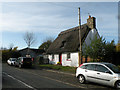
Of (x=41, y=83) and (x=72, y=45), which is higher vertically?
(x=72, y=45)

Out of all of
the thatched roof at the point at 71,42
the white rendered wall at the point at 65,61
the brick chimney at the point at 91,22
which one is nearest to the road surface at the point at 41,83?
the thatched roof at the point at 71,42

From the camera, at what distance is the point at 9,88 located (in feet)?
27.2

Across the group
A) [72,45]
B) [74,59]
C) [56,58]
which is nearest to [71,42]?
[72,45]

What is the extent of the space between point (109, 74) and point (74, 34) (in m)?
17.9

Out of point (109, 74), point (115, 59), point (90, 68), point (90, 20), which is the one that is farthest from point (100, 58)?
point (90, 20)

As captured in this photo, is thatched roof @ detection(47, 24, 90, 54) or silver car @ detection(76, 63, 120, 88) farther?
thatched roof @ detection(47, 24, 90, 54)

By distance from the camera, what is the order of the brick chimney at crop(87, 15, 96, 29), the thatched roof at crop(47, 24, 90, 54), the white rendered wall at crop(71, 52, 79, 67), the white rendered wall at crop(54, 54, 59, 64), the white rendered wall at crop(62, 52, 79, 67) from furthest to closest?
the white rendered wall at crop(54, 54, 59, 64) → the brick chimney at crop(87, 15, 96, 29) → the thatched roof at crop(47, 24, 90, 54) → the white rendered wall at crop(62, 52, 79, 67) → the white rendered wall at crop(71, 52, 79, 67)

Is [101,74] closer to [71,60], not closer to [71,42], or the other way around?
[71,60]

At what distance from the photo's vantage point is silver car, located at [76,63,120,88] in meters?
8.41

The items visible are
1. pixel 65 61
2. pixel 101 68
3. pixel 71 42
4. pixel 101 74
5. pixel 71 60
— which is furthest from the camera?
pixel 71 42

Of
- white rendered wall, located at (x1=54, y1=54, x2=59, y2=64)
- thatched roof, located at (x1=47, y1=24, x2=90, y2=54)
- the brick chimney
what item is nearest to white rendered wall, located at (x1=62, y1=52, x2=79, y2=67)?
thatched roof, located at (x1=47, y1=24, x2=90, y2=54)

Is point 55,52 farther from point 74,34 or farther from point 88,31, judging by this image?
point 88,31

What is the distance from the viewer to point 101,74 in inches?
354

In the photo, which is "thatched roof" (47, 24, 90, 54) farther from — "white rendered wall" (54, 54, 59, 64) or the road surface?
the road surface
